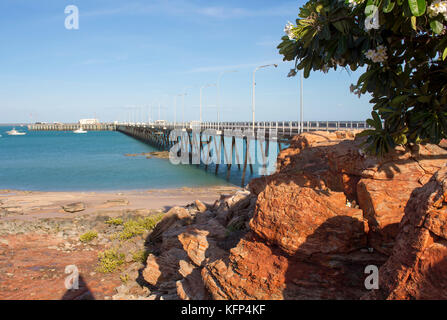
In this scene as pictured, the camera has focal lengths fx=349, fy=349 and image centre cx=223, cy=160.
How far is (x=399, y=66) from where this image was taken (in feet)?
11.0

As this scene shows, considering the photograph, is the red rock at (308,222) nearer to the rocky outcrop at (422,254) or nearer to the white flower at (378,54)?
the rocky outcrop at (422,254)

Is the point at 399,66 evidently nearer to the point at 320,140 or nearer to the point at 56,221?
the point at 320,140

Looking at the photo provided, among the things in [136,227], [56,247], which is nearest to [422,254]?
[136,227]

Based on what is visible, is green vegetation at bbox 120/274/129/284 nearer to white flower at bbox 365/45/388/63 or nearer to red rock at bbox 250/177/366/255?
red rock at bbox 250/177/366/255

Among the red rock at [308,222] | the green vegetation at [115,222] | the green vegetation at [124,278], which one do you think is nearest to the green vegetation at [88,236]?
the green vegetation at [115,222]

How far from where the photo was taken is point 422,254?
8.73 feet

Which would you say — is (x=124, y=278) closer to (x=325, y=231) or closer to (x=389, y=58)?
(x=325, y=231)

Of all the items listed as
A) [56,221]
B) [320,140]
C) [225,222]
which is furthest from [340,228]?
[56,221]

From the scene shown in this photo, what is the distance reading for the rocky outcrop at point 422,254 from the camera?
100 inches

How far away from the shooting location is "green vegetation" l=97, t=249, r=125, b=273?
8.81 m

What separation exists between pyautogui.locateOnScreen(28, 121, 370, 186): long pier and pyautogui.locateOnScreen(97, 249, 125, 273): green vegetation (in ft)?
39.6

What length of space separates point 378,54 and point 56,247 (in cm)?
1059

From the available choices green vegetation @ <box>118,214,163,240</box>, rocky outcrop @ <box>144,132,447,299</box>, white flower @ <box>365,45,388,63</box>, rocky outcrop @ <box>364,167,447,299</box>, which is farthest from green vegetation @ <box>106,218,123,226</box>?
white flower @ <box>365,45,388,63</box>

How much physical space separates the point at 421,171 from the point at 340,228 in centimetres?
121
